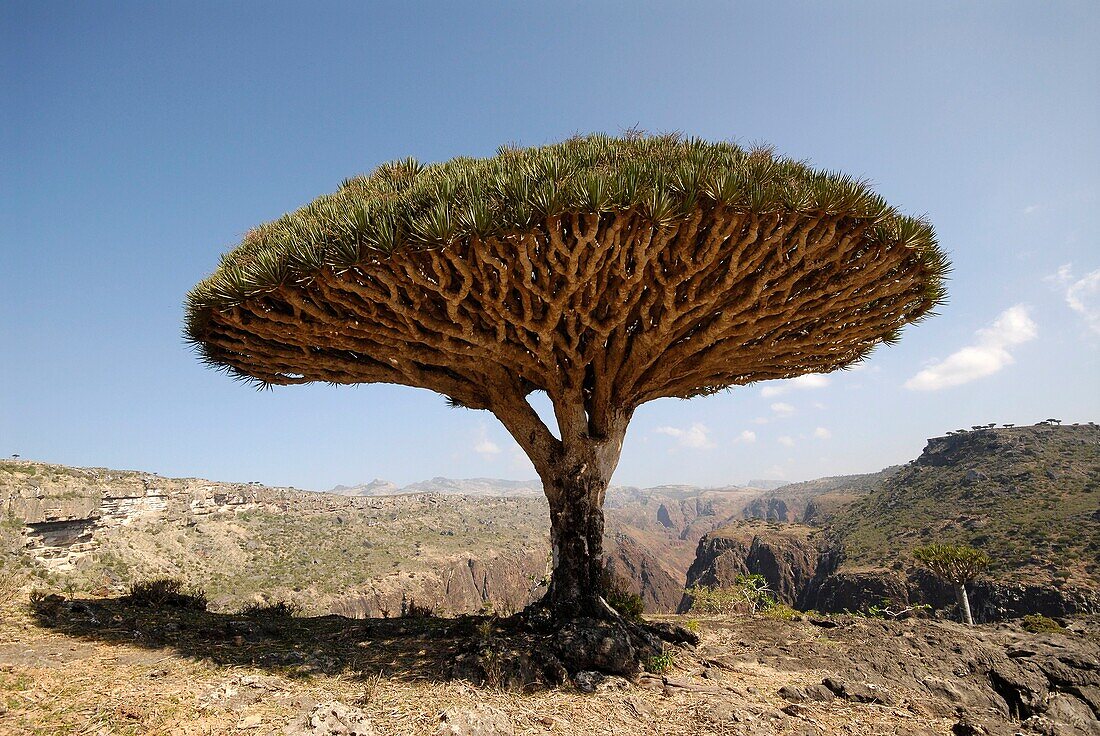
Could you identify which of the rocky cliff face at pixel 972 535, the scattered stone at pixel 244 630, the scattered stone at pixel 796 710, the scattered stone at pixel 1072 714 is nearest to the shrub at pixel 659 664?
the scattered stone at pixel 796 710

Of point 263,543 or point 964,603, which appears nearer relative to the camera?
point 964,603

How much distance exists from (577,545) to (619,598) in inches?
52.1

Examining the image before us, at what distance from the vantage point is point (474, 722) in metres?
3.82

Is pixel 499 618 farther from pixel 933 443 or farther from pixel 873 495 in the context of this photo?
pixel 933 443

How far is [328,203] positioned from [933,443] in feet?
219

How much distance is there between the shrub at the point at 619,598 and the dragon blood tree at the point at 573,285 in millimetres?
521

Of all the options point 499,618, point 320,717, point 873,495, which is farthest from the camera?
point 873,495

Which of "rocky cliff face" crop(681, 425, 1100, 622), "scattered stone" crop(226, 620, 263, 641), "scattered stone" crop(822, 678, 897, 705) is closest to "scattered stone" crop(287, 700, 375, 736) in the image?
"scattered stone" crop(226, 620, 263, 641)

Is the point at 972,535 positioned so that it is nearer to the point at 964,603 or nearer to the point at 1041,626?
the point at 964,603

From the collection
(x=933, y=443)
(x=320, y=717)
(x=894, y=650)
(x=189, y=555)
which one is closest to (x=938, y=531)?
(x=933, y=443)

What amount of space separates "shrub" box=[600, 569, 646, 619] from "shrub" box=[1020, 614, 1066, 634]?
5596mm

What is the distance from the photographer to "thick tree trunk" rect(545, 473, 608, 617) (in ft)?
21.3

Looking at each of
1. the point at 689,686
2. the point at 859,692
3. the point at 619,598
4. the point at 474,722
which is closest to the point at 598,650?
the point at 689,686

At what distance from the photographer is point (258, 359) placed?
6.67m
